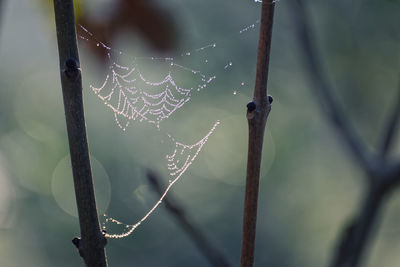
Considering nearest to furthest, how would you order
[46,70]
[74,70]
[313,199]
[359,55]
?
[74,70] < [359,55] < [313,199] < [46,70]

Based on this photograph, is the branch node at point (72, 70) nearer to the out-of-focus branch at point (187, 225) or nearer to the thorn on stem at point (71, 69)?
the thorn on stem at point (71, 69)

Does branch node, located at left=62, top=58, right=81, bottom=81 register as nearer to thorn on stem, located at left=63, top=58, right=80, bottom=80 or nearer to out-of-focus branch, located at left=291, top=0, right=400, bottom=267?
thorn on stem, located at left=63, top=58, right=80, bottom=80

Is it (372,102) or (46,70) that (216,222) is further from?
(46,70)

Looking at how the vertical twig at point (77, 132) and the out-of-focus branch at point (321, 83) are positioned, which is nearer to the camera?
the vertical twig at point (77, 132)

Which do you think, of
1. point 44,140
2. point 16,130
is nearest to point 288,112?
point 44,140

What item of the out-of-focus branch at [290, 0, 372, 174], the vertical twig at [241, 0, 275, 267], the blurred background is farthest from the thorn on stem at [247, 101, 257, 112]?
the blurred background

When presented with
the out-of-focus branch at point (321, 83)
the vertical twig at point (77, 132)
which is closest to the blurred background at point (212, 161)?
the out-of-focus branch at point (321, 83)

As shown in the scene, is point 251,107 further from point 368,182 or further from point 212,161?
point 212,161
